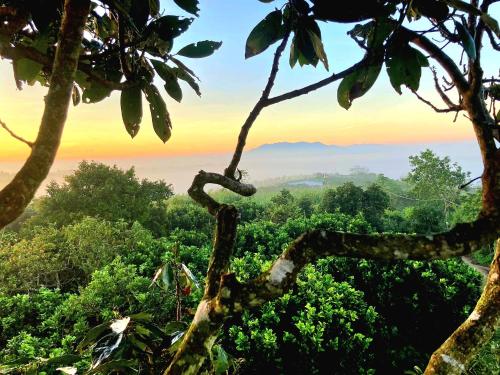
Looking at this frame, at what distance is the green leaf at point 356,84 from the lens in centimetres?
107

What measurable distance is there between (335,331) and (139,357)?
230cm

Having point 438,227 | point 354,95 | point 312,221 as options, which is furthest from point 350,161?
point 354,95

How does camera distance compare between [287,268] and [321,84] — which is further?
[321,84]

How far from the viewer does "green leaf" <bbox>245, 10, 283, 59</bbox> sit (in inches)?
37.9

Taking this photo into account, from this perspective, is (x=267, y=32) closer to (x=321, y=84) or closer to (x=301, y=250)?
(x=321, y=84)

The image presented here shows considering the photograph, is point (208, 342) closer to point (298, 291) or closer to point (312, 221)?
point (298, 291)

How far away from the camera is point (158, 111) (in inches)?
42.0

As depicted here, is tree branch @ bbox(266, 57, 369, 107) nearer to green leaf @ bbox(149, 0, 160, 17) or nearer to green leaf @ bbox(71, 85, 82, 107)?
green leaf @ bbox(149, 0, 160, 17)

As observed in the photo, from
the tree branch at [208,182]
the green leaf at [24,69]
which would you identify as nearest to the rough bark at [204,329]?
the tree branch at [208,182]

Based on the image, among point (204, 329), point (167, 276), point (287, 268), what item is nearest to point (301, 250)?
point (287, 268)

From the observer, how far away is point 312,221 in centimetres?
643

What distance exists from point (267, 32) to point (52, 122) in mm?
614

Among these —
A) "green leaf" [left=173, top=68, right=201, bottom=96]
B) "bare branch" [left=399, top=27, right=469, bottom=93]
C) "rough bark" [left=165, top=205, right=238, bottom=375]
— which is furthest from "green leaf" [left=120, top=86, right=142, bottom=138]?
"bare branch" [left=399, top=27, right=469, bottom=93]

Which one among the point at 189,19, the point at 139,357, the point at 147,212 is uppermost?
the point at 189,19
